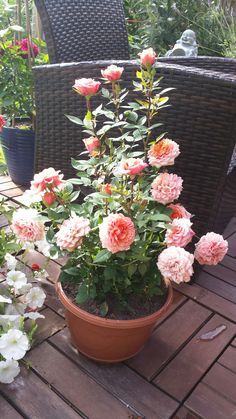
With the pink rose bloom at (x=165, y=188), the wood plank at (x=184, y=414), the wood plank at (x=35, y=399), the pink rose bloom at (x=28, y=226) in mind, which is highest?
the pink rose bloom at (x=165, y=188)

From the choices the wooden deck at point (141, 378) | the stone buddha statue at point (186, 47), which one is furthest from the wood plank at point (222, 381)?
the stone buddha statue at point (186, 47)

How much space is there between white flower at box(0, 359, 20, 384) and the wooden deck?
4 centimetres

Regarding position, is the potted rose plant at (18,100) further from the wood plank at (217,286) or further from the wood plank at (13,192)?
the wood plank at (217,286)

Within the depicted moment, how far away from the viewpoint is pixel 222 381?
1041 mm

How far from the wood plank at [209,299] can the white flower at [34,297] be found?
0.55 m

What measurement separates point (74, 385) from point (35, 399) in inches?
4.2

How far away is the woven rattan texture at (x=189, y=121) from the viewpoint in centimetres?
107

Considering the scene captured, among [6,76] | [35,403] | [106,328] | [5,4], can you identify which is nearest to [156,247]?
[106,328]

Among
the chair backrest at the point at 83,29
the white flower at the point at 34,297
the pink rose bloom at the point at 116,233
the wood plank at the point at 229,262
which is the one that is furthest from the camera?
the wood plank at the point at 229,262

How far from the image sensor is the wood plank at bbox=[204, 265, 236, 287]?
148 centimetres

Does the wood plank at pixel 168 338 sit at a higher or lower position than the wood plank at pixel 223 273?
higher

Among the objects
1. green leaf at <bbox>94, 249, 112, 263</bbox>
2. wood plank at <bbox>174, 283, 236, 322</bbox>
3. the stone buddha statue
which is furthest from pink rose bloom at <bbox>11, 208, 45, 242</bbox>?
the stone buddha statue

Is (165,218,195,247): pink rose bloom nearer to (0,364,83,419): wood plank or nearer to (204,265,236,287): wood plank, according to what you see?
(0,364,83,419): wood plank

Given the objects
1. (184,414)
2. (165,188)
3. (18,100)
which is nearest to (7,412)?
(184,414)
